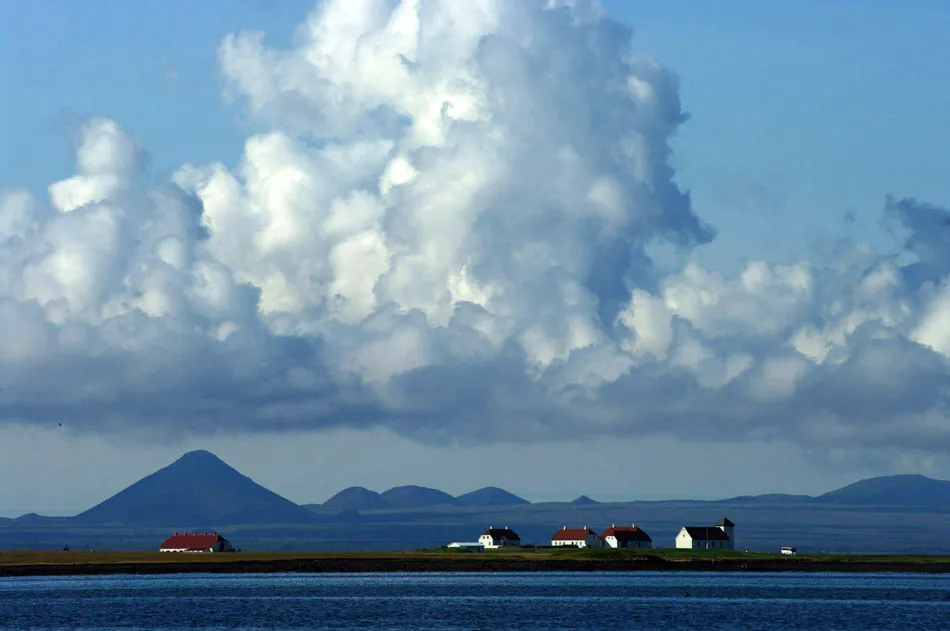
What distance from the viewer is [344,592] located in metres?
170

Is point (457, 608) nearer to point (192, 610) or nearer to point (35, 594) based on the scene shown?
point (192, 610)

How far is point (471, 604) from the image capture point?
148000 millimetres

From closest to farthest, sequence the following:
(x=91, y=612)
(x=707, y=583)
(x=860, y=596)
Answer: (x=91, y=612) < (x=860, y=596) < (x=707, y=583)

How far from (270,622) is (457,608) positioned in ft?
70.7

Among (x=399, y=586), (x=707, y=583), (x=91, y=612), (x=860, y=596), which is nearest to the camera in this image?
(x=91, y=612)

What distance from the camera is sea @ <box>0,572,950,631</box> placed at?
12638 cm

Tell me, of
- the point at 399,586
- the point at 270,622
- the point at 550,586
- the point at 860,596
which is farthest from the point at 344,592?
the point at 860,596

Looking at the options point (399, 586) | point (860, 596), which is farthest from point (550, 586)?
point (860, 596)

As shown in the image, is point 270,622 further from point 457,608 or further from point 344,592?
point 344,592

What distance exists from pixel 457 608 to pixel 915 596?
192ft

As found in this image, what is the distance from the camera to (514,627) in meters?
121

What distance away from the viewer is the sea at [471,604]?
126 metres

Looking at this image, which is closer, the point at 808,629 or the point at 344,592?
the point at 808,629

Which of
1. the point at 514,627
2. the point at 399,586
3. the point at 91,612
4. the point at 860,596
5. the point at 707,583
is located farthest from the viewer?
the point at 707,583
